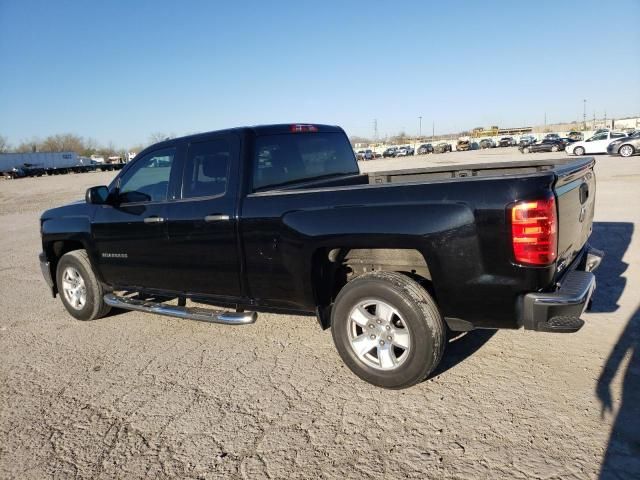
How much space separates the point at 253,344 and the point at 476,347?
1.98 metres

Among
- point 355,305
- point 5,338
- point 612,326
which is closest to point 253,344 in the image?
point 355,305

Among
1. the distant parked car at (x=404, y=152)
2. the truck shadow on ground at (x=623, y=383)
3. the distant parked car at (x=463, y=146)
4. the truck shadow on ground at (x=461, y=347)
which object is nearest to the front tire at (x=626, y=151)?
the truck shadow on ground at (x=623, y=383)

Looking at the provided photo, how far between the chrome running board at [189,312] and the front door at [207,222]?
171mm

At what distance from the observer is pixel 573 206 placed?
344cm

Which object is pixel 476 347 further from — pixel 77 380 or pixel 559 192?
pixel 77 380

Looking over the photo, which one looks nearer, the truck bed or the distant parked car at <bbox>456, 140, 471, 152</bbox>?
the truck bed

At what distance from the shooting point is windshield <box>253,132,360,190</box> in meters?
4.22

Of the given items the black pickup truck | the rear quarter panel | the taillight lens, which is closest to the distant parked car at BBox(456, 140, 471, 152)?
the black pickup truck

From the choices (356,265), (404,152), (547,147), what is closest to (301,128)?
(356,265)

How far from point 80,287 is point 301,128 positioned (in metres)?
3.15

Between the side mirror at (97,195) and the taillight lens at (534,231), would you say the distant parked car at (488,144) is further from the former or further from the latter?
the taillight lens at (534,231)

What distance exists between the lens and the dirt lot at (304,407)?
2715mm

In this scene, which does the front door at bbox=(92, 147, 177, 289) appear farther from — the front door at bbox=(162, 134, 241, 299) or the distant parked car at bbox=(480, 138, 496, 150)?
the distant parked car at bbox=(480, 138, 496, 150)

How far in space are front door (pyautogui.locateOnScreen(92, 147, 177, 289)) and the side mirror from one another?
94 mm
